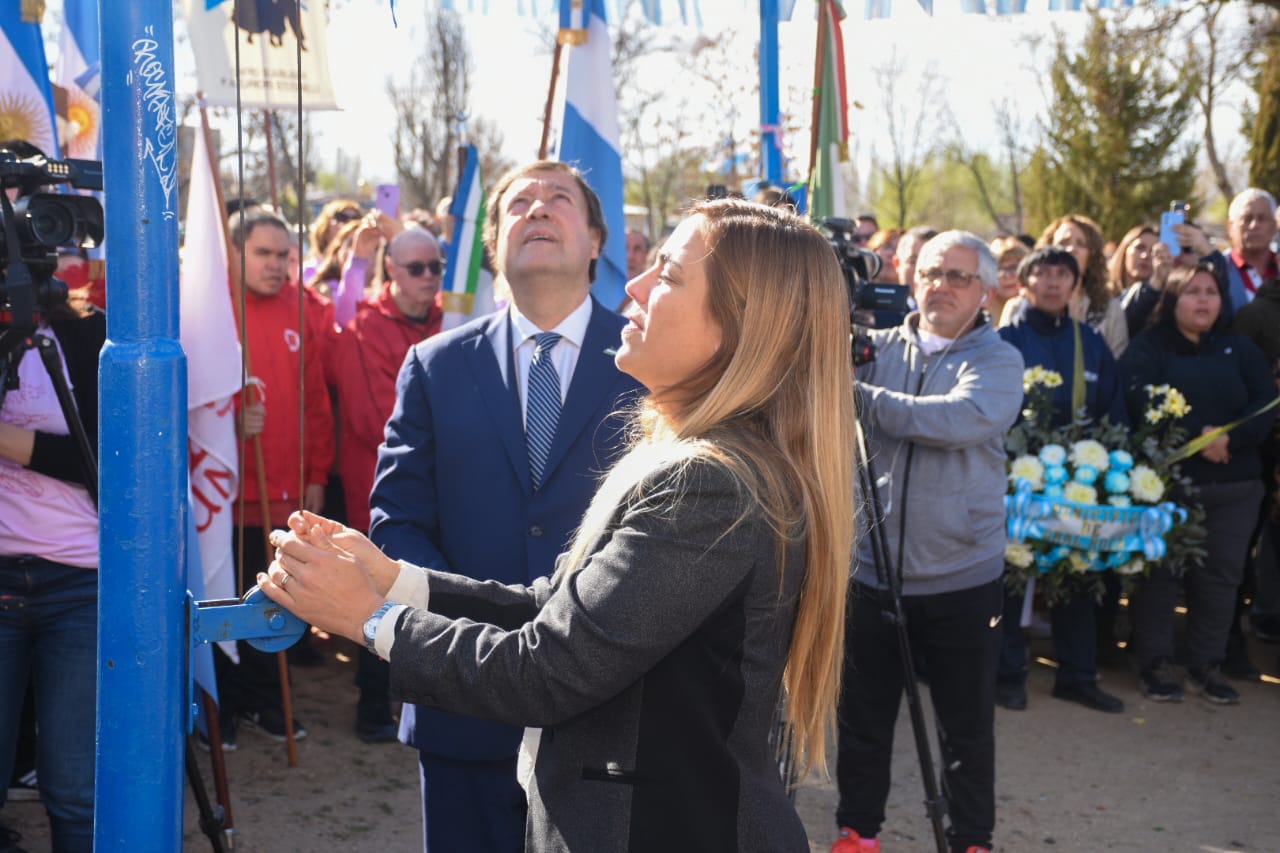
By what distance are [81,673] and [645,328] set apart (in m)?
1.89

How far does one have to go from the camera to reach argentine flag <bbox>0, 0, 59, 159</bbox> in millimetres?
4062

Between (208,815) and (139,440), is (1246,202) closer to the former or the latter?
(208,815)

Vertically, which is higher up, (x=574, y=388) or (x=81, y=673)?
(x=574, y=388)

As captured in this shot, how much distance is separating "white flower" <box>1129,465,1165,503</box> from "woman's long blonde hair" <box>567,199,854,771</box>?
3809 millimetres

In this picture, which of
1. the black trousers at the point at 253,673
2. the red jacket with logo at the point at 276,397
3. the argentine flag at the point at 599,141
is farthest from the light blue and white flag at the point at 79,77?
the argentine flag at the point at 599,141

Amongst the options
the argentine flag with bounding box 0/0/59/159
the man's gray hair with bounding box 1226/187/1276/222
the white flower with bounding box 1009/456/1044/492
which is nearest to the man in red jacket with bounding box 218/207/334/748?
the argentine flag with bounding box 0/0/59/159

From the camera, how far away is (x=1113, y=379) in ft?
18.4

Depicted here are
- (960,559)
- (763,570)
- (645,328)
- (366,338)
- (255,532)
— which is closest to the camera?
(763,570)

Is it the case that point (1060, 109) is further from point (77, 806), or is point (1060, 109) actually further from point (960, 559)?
point (77, 806)

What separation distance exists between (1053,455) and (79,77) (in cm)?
437

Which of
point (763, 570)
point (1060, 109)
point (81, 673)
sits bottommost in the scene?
point (81, 673)

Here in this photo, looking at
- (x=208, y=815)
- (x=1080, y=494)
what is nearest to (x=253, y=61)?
(x=208, y=815)

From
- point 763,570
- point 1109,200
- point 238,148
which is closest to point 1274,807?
point 763,570

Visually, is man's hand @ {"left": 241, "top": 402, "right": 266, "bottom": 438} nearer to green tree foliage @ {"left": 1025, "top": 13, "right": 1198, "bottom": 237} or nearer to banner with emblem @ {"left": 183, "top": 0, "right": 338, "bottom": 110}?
banner with emblem @ {"left": 183, "top": 0, "right": 338, "bottom": 110}
